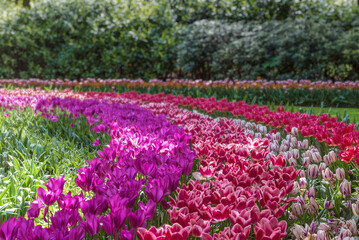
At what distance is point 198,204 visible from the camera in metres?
1.47

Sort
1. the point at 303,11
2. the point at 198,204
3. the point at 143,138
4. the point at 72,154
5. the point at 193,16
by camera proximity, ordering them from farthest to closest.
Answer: the point at 193,16, the point at 303,11, the point at 72,154, the point at 143,138, the point at 198,204

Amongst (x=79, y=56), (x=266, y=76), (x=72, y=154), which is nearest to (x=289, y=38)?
(x=266, y=76)

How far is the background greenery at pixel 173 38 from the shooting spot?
37.0 ft

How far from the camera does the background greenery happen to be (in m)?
11.3

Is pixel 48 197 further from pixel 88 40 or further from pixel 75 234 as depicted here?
pixel 88 40

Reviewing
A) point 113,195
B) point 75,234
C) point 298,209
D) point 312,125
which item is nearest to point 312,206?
point 298,209

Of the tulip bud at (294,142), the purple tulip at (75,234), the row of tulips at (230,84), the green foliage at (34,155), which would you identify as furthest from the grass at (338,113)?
the purple tulip at (75,234)

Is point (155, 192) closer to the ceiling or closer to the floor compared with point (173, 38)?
closer to the ceiling

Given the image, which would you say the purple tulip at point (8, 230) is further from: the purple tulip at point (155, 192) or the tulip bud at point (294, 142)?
the tulip bud at point (294, 142)

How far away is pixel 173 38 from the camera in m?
13.2

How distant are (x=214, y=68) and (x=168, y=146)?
10.1 metres

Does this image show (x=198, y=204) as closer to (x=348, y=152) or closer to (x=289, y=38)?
(x=348, y=152)

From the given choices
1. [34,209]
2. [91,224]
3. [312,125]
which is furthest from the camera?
[312,125]

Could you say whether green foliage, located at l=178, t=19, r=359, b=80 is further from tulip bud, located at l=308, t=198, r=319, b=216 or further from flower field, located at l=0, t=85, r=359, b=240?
tulip bud, located at l=308, t=198, r=319, b=216
